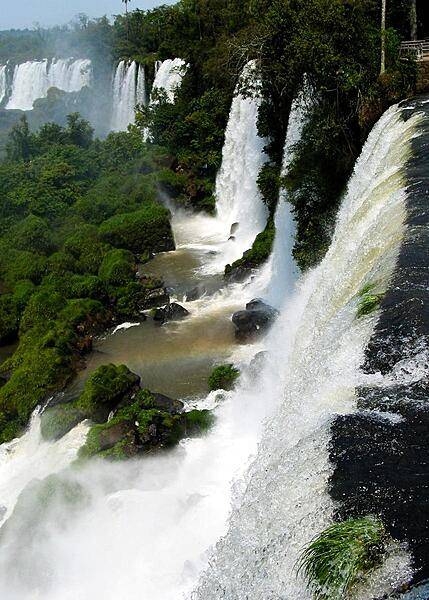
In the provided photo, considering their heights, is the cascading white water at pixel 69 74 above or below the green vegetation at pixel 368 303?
above

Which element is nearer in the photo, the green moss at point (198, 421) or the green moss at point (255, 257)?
the green moss at point (198, 421)

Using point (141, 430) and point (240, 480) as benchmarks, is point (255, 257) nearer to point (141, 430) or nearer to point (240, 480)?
point (141, 430)

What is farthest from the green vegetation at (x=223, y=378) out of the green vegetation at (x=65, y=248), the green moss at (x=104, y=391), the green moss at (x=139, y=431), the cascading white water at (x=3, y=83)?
the cascading white water at (x=3, y=83)

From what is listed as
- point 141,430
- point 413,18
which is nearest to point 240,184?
point 413,18

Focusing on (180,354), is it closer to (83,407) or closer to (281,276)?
(83,407)

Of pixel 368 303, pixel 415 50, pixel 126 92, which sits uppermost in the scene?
pixel 415 50

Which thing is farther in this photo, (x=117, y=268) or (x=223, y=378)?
(x=117, y=268)

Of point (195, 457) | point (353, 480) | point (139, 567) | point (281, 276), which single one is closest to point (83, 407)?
point (195, 457)

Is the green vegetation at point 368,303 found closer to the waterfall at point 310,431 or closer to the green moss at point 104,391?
the waterfall at point 310,431

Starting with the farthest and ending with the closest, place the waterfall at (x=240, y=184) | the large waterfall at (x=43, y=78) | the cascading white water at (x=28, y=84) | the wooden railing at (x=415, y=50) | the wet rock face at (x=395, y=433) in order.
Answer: the cascading white water at (x=28, y=84) → the large waterfall at (x=43, y=78) → the waterfall at (x=240, y=184) → the wooden railing at (x=415, y=50) → the wet rock face at (x=395, y=433)
